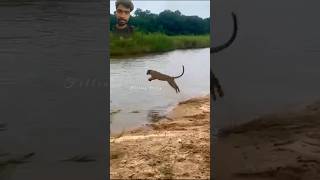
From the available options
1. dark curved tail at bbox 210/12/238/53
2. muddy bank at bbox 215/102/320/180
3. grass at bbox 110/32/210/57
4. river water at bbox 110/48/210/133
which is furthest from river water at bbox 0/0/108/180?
river water at bbox 110/48/210/133

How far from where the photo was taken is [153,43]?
5.03 m

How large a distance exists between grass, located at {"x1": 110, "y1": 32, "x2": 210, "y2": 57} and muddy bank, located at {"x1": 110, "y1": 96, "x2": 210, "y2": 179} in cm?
73

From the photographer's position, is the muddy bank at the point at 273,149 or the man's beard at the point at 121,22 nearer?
the muddy bank at the point at 273,149

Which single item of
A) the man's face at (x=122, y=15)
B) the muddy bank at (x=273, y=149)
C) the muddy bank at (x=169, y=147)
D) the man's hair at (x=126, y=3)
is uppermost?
the man's hair at (x=126, y=3)

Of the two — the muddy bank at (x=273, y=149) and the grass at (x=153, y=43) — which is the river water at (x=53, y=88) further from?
the grass at (x=153, y=43)

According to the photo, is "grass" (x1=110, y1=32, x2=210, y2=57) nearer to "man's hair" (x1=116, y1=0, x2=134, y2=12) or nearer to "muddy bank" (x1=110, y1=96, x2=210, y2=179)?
"man's hair" (x1=116, y1=0, x2=134, y2=12)

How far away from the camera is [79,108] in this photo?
3.07 m

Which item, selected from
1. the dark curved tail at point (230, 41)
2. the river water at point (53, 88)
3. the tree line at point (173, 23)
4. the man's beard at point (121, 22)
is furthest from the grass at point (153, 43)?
the dark curved tail at point (230, 41)

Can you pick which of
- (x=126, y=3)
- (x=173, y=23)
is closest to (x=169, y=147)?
(x=173, y=23)

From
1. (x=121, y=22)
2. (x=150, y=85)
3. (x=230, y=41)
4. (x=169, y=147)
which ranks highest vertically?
(x=121, y=22)

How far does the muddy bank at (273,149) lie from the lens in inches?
123

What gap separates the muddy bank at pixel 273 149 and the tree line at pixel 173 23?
2111mm

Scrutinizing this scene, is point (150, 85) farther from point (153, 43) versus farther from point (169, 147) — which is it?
point (169, 147)

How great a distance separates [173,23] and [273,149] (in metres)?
2.53
